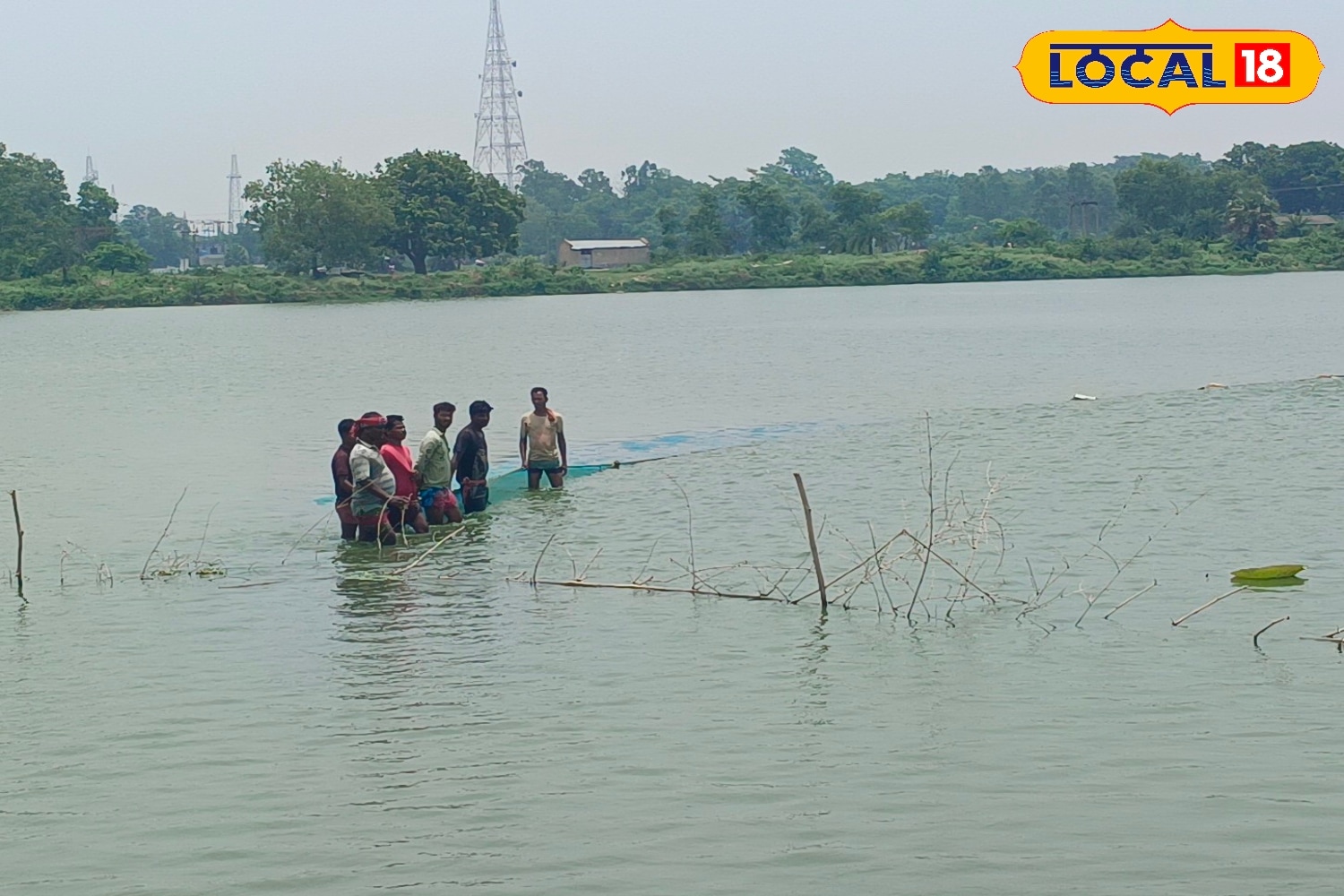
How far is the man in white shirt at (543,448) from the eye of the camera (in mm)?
17891

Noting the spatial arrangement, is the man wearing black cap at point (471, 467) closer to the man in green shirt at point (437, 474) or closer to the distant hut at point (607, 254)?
the man in green shirt at point (437, 474)

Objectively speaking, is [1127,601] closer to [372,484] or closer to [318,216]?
[372,484]

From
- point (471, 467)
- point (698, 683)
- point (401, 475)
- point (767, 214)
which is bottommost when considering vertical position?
point (698, 683)

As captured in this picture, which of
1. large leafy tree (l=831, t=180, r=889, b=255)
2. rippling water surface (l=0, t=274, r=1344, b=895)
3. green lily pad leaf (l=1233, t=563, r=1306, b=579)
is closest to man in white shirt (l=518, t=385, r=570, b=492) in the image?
rippling water surface (l=0, t=274, r=1344, b=895)

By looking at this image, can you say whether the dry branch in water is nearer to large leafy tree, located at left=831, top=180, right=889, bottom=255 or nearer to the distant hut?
large leafy tree, located at left=831, top=180, right=889, bottom=255

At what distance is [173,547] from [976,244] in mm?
101095

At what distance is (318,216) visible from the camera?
9938 cm

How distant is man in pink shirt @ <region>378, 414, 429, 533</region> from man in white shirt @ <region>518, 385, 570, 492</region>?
2.58 meters

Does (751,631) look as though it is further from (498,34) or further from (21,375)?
(498,34)

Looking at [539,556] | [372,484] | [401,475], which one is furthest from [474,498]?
[539,556]

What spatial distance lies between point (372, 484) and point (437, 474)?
1.21 m

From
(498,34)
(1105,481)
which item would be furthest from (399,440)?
(498,34)

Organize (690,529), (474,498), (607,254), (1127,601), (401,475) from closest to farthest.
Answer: (1127,601) < (401,475) < (690,529) < (474,498) < (607,254)

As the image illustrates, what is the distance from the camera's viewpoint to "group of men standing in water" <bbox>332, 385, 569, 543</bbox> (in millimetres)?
14297
